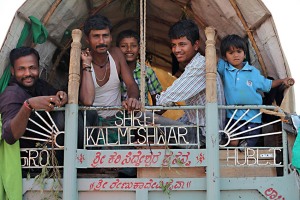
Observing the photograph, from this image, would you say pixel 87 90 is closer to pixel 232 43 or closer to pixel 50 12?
pixel 50 12

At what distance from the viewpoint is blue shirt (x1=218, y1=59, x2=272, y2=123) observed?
A: 18.4 feet

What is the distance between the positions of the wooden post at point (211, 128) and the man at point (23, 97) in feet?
4.35

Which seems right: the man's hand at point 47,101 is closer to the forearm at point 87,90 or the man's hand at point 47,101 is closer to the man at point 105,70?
the forearm at point 87,90

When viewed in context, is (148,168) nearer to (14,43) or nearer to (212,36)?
(212,36)

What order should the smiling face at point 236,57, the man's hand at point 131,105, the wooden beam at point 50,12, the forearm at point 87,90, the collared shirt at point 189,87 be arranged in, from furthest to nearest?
the wooden beam at point 50,12
the smiling face at point 236,57
the forearm at point 87,90
the collared shirt at point 189,87
the man's hand at point 131,105

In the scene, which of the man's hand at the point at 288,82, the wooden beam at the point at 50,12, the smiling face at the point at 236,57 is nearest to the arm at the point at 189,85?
the smiling face at the point at 236,57

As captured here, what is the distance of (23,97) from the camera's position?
17.6 feet

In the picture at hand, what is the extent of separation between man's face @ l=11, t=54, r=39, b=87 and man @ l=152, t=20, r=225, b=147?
1345 mm

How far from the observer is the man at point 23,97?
496cm

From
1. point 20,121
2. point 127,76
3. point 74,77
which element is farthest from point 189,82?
point 20,121

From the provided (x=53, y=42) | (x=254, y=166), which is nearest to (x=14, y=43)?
(x=53, y=42)

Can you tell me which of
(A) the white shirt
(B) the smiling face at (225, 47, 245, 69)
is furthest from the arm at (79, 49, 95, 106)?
(B) the smiling face at (225, 47, 245, 69)

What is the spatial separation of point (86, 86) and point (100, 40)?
70cm

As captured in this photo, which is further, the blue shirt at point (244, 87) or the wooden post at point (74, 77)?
the blue shirt at point (244, 87)
